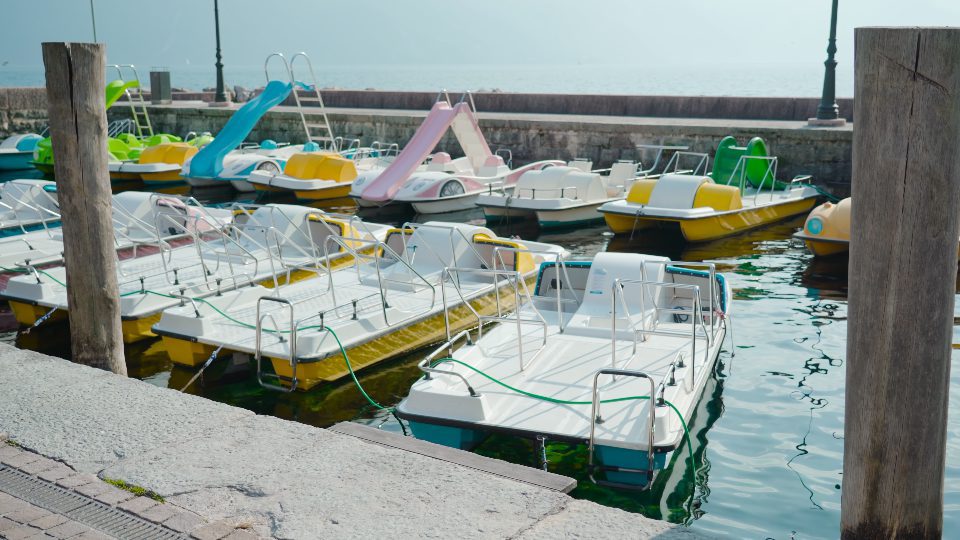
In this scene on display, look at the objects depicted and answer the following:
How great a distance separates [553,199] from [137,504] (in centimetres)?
1332

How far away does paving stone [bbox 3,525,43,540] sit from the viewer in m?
3.85

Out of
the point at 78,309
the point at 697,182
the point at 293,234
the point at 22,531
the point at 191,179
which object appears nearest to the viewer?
the point at 22,531

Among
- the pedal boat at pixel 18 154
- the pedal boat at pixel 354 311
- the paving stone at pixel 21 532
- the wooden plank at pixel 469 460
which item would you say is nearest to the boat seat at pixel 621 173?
the pedal boat at pixel 354 311

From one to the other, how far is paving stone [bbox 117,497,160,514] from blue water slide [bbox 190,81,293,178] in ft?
58.9

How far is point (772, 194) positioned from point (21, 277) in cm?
1205

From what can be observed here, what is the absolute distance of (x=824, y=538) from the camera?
245 inches

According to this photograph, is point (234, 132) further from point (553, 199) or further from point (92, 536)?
point (92, 536)

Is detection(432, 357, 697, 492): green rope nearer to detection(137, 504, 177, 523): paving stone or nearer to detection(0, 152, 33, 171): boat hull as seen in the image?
detection(137, 504, 177, 523): paving stone

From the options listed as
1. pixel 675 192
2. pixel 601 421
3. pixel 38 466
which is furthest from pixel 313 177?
pixel 38 466

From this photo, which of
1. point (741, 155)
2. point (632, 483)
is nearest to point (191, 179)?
point (741, 155)

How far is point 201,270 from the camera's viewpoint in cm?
1144

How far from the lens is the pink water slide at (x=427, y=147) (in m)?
18.3

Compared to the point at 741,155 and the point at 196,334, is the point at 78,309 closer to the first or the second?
the point at 196,334

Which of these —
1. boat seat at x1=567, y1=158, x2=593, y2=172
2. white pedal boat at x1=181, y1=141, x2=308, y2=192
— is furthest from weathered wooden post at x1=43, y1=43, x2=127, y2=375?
white pedal boat at x1=181, y1=141, x2=308, y2=192
